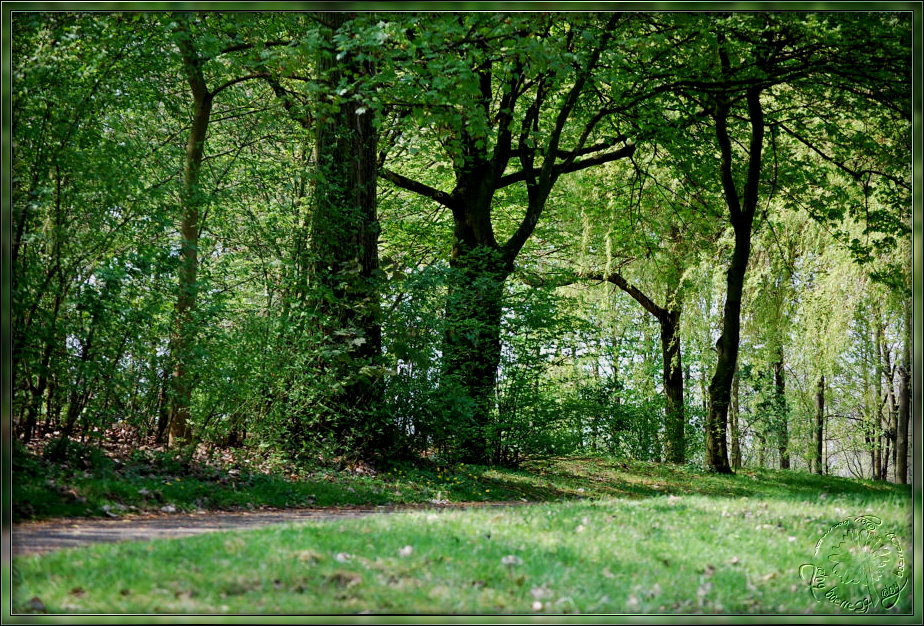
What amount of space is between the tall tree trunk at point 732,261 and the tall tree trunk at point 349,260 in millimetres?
7855

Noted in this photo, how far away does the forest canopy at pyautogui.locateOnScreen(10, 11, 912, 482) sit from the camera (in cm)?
789

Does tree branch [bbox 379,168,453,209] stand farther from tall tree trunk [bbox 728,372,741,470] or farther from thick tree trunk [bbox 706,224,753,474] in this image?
tall tree trunk [bbox 728,372,741,470]

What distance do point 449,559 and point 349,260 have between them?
6412 millimetres

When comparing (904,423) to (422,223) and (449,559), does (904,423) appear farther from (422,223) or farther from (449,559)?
(449,559)

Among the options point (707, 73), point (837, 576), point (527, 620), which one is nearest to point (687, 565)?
point (837, 576)

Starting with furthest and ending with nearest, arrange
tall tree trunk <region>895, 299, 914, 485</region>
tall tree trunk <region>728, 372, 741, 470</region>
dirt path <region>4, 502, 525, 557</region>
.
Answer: tall tree trunk <region>895, 299, 914, 485</region>, tall tree trunk <region>728, 372, 741, 470</region>, dirt path <region>4, 502, 525, 557</region>

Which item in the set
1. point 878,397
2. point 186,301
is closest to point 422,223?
point 186,301

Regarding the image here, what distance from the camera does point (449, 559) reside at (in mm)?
4770

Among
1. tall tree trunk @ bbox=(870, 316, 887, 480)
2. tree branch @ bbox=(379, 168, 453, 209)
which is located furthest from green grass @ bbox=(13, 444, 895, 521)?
tall tree trunk @ bbox=(870, 316, 887, 480)

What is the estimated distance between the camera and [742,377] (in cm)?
1967

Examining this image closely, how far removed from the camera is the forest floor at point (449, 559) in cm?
411

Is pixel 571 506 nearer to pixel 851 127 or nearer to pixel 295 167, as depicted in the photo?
pixel 295 167

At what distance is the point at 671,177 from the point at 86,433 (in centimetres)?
1401

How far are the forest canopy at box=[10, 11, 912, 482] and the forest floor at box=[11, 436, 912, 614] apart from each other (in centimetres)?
170
